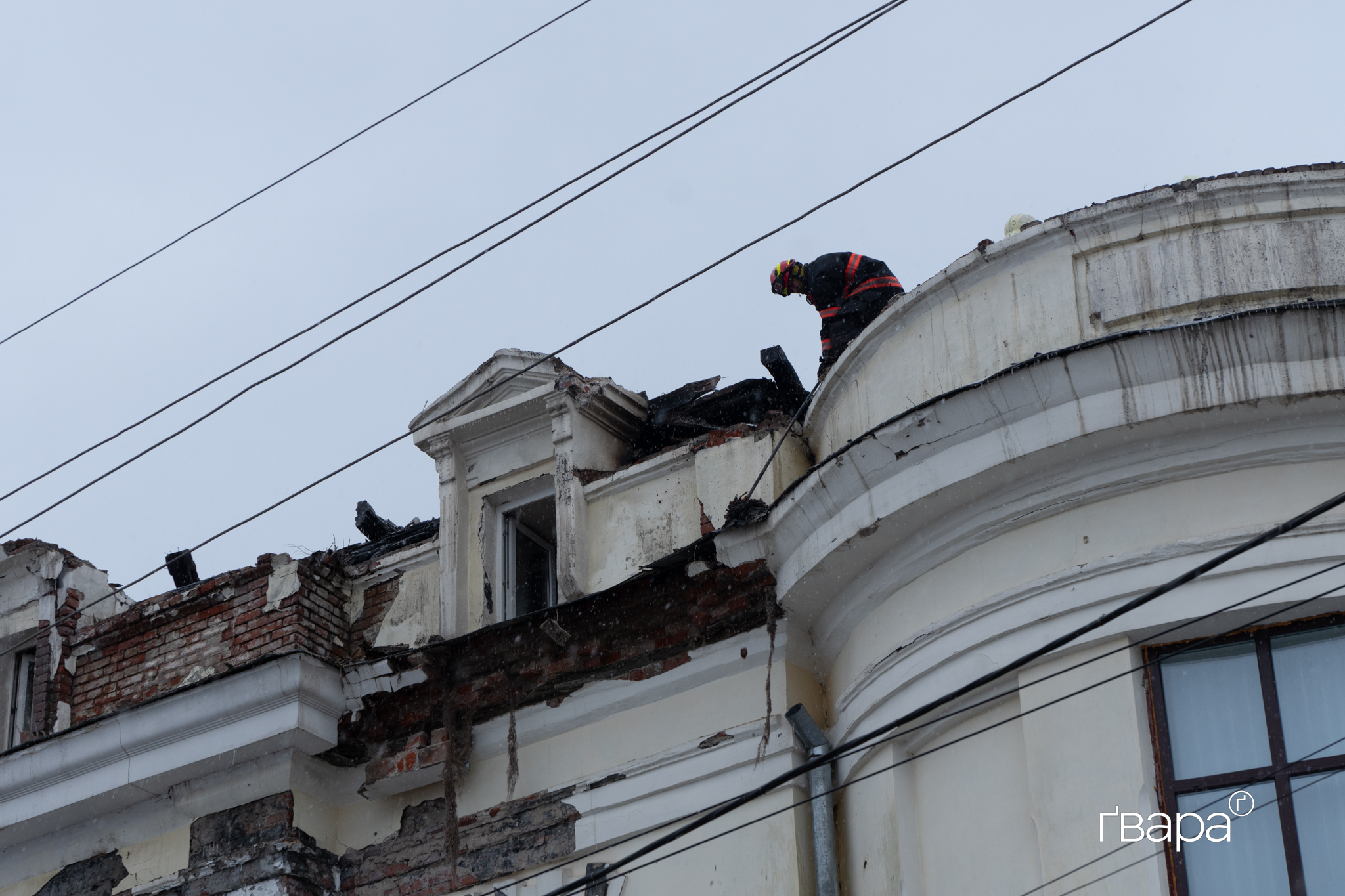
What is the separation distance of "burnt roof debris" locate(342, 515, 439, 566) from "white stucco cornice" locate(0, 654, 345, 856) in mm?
1627

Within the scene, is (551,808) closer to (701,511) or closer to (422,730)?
(422,730)

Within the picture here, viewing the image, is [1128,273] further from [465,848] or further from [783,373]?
[465,848]

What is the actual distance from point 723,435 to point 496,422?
6.11 feet

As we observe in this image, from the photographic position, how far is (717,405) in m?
11.8

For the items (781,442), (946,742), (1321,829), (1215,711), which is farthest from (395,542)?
(1321,829)

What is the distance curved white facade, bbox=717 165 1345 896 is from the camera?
8.30 m

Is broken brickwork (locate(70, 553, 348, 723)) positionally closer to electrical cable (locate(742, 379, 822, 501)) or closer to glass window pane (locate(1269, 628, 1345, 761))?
electrical cable (locate(742, 379, 822, 501))

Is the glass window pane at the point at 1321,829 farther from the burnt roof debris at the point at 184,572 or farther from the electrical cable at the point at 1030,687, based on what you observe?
the burnt roof debris at the point at 184,572

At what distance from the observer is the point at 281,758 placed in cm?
1123

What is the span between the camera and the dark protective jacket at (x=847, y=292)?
1190 centimetres

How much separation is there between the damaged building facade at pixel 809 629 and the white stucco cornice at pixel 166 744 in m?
0.03

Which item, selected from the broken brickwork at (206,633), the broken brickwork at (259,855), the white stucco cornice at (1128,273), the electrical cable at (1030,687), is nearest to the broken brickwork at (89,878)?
the broken brickwork at (259,855)

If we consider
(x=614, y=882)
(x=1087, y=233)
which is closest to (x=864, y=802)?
(x=614, y=882)

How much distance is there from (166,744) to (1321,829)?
7.38 m
